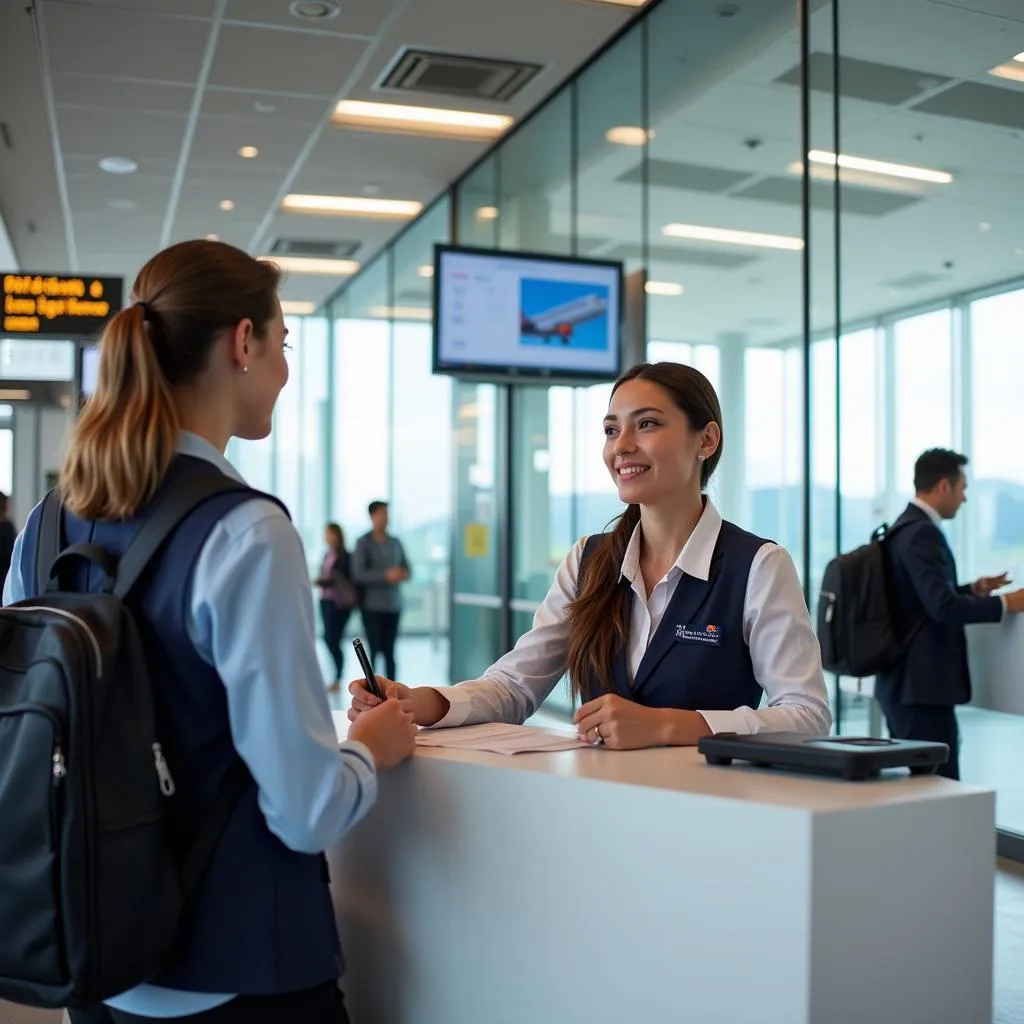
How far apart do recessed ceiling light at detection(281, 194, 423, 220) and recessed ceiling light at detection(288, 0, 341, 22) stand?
12.1ft

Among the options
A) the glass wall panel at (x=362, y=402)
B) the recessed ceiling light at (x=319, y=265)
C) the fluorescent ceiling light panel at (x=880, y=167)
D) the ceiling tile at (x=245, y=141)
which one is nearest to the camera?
the fluorescent ceiling light panel at (x=880, y=167)

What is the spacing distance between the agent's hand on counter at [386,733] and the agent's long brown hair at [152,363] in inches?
16.6

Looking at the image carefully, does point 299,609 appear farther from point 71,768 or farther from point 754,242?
point 754,242

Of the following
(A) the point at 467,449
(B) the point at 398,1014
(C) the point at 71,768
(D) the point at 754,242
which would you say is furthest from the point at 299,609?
(A) the point at 467,449

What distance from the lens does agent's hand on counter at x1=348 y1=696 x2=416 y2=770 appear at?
1570 mm

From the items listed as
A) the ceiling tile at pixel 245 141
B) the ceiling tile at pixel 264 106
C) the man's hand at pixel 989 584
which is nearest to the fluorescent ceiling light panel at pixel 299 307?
the ceiling tile at pixel 245 141

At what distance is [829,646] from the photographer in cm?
481

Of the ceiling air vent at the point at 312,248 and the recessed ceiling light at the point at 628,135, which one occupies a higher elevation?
the ceiling air vent at the point at 312,248

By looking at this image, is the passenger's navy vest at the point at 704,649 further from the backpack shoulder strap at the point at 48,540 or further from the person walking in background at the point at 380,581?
the person walking in background at the point at 380,581

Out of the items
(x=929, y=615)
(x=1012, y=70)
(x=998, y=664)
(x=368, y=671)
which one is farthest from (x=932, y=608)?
(x=368, y=671)

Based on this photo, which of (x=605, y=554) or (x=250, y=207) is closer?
(x=605, y=554)

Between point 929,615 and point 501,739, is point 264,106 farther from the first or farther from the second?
point 501,739

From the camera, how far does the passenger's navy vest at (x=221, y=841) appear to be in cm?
133

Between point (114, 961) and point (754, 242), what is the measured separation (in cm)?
517
